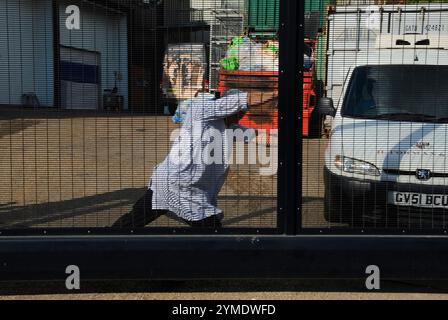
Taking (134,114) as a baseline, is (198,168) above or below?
below

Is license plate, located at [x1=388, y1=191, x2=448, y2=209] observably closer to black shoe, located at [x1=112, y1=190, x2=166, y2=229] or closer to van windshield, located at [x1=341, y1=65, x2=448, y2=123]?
van windshield, located at [x1=341, y1=65, x2=448, y2=123]

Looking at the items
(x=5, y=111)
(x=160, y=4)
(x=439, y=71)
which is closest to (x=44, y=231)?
(x=5, y=111)

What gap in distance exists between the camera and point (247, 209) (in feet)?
13.3

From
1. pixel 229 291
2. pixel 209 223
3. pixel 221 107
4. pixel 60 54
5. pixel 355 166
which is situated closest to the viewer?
pixel 60 54

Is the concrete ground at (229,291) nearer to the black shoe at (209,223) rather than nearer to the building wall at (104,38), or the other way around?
the black shoe at (209,223)

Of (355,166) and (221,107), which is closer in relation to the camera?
(221,107)

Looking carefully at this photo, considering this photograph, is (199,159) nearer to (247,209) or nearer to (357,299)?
(247,209)

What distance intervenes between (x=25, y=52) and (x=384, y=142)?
2.81 meters

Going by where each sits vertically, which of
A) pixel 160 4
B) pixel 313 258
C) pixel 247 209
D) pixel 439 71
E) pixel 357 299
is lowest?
pixel 357 299

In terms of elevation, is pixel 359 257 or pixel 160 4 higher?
pixel 160 4

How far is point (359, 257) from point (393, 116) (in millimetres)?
1304

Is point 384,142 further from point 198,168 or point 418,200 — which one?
point 198,168

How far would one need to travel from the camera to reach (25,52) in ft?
12.2

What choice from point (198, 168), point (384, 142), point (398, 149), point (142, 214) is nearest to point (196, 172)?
point (198, 168)
